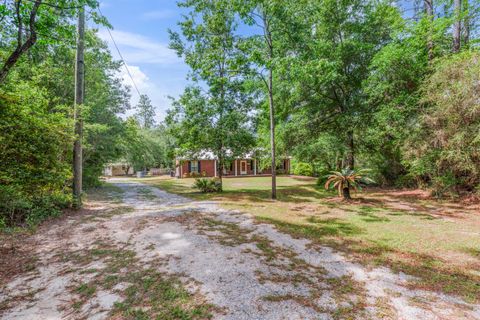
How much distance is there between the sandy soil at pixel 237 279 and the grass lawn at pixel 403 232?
1.43 feet

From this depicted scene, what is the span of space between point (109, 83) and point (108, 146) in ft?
18.0

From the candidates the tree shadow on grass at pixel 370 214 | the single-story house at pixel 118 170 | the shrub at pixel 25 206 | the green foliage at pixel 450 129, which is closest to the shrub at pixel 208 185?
the shrub at pixel 25 206

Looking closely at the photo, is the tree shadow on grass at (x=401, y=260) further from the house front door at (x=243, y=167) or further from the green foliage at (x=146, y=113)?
the green foliage at (x=146, y=113)

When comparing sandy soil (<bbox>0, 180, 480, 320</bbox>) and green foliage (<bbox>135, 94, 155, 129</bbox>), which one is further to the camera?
green foliage (<bbox>135, 94, 155, 129</bbox>)

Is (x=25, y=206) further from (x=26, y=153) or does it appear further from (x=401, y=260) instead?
(x=401, y=260)

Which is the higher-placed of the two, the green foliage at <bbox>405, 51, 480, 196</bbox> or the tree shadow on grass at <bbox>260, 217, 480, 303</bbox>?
the green foliage at <bbox>405, 51, 480, 196</bbox>

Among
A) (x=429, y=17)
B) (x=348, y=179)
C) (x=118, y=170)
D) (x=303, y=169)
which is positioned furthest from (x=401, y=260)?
(x=118, y=170)

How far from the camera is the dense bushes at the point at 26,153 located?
182 inches

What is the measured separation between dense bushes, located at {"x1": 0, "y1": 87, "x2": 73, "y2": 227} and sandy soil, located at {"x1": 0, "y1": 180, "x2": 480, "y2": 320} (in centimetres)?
126

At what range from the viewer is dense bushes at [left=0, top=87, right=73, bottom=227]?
15.2 ft

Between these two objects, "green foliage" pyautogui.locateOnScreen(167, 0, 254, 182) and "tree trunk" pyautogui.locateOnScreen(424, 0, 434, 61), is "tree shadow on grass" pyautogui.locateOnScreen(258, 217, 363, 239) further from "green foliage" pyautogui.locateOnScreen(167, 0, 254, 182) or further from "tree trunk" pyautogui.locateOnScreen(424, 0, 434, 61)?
"tree trunk" pyautogui.locateOnScreen(424, 0, 434, 61)

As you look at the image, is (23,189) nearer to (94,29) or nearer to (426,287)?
(426,287)

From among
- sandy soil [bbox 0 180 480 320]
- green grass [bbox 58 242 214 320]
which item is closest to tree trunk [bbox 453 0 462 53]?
sandy soil [bbox 0 180 480 320]

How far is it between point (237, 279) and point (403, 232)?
4.53 metres
